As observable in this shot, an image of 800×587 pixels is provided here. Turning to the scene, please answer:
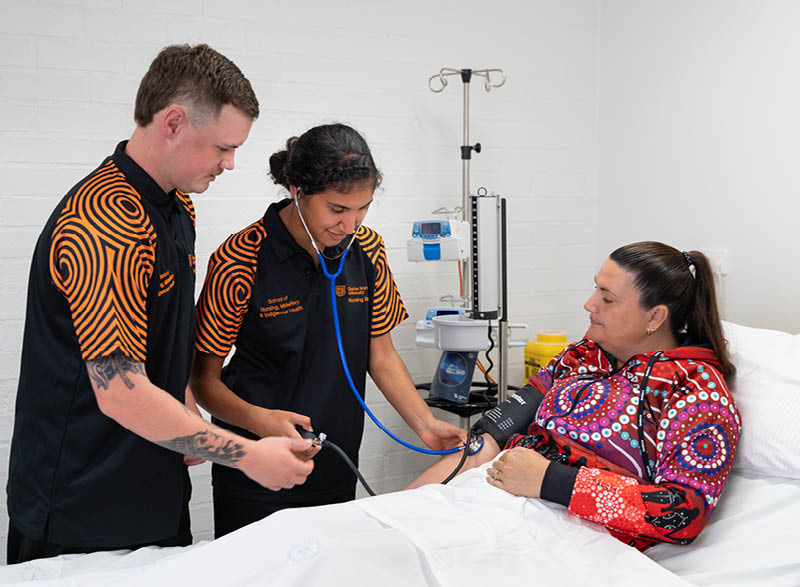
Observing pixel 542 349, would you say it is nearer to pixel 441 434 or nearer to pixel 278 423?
pixel 441 434

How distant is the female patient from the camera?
155 centimetres

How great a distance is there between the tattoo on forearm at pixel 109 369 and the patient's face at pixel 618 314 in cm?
107

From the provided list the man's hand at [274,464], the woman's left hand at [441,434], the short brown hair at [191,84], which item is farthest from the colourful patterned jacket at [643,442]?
the short brown hair at [191,84]

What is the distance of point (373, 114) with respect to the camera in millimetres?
2852

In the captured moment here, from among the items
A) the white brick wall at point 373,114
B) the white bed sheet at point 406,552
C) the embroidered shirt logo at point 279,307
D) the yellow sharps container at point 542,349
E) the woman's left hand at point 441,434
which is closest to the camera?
the white bed sheet at point 406,552

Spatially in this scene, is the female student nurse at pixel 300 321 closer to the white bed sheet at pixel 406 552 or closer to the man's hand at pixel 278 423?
the man's hand at pixel 278 423

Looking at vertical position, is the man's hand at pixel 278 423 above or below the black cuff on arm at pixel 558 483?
above

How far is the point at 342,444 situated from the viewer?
6.20ft

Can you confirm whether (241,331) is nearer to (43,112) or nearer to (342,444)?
(342,444)

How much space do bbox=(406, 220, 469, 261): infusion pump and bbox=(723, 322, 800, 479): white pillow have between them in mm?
Result: 879

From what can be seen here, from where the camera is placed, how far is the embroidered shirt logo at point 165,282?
4.67 ft

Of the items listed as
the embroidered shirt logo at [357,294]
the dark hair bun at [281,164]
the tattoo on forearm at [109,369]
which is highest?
the dark hair bun at [281,164]

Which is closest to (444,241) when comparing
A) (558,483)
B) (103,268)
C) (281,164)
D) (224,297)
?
(281,164)

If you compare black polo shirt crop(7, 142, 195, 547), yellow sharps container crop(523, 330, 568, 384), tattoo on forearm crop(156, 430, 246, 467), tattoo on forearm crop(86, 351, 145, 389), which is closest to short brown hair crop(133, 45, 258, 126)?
black polo shirt crop(7, 142, 195, 547)
